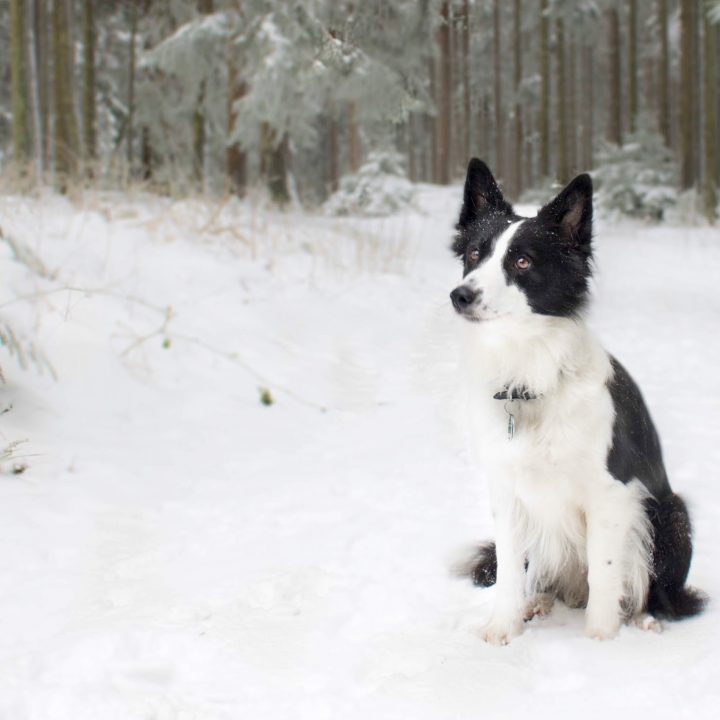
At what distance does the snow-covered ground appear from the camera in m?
2.25

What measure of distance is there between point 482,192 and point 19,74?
29.8 feet

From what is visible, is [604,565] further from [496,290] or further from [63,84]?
[63,84]

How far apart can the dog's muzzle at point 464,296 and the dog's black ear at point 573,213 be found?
0.42 m

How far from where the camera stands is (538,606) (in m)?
2.81

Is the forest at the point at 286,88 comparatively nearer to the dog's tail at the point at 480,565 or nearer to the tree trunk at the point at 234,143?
the tree trunk at the point at 234,143

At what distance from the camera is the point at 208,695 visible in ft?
7.22

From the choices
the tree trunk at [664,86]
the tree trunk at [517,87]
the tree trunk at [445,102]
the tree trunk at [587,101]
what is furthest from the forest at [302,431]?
the tree trunk at [587,101]

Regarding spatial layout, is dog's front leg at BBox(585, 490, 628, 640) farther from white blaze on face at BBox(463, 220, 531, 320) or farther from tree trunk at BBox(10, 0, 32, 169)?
tree trunk at BBox(10, 0, 32, 169)

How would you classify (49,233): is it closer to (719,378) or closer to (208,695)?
(208,695)

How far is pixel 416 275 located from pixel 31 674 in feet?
27.4

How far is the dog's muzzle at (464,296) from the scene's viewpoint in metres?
2.46

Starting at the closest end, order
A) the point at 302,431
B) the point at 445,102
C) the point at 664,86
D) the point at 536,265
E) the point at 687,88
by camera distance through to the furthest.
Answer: the point at 536,265
the point at 302,431
the point at 687,88
the point at 445,102
the point at 664,86

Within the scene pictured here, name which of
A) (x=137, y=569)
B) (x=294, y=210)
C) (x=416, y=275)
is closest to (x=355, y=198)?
(x=294, y=210)

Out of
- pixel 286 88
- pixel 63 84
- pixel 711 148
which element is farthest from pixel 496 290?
pixel 711 148
